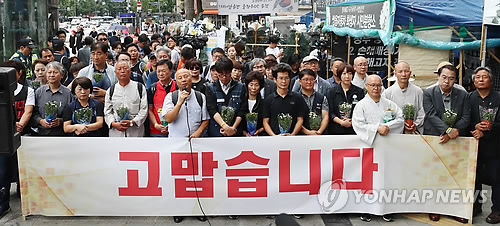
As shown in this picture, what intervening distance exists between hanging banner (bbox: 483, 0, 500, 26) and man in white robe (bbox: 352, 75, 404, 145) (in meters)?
2.48

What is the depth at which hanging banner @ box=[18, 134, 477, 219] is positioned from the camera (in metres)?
5.95

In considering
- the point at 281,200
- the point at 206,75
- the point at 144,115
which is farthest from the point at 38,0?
the point at 281,200

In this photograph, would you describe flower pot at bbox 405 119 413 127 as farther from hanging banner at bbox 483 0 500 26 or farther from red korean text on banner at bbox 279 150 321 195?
hanging banner at bbox 483 0 500 26

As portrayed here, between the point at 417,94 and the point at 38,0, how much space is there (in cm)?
1566

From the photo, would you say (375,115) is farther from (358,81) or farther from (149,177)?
(149,177)

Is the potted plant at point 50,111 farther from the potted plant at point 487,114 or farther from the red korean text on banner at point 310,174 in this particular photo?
the potted plant at point 487,114

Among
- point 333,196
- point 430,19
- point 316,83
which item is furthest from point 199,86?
point 430,19

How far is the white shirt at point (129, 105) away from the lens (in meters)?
6.46

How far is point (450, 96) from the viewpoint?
623 cm

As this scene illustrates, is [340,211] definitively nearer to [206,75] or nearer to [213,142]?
[213,142]

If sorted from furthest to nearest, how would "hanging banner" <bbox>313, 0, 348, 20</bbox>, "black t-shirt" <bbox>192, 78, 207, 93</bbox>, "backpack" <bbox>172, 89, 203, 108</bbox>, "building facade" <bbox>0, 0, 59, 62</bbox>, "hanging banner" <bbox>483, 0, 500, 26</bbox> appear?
"hanging banner" <bbox>313, 0, 348, 20</bbox> < "building facade" <bbox>0, 0, 59, 62</bbox> < "hanging banner" <bbox>483, 0, 500, 26</bbox> < "black t-shirt" <bbox>192, 78, 207, 93</bbox> < "backpack" <bbox>172, 89, 203, 108</bbox>

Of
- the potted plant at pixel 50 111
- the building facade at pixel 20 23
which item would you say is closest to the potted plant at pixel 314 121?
the potted plant at pixel 50 111

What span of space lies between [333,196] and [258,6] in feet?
24.2

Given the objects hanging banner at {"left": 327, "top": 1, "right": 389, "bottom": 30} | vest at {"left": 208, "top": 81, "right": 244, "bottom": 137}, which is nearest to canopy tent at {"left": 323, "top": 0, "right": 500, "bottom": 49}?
hanging banner at {"left": 327, "top": 1, "right": 389, "bottom": 30}
